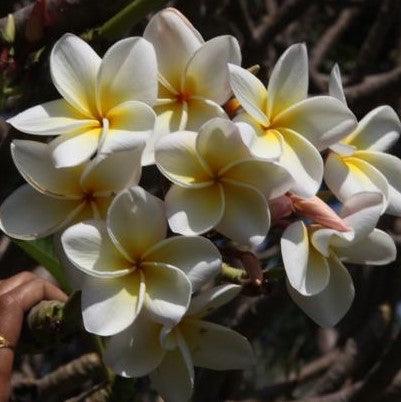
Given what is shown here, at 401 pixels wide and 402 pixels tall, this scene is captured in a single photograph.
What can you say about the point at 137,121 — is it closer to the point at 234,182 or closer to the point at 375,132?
the point at 234,182

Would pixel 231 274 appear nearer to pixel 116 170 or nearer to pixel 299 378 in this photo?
pixel 116 170

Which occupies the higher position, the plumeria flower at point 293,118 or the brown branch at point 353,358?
the plumeria flower at point 293,118

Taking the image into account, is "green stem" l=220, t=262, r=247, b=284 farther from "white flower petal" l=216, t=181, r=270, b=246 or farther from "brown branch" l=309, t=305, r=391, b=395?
"brown branch" l=309, t=305, r=391, b=395

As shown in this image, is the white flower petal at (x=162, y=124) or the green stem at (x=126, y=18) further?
the green stem at (x=126, y=18)

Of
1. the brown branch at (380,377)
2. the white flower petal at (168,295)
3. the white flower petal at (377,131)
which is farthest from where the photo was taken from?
the brown branch at (380,377)

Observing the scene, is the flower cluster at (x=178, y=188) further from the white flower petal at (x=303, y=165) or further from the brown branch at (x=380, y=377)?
the brown branch at (x=380, y=377)

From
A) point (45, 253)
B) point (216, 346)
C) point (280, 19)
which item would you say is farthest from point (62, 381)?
point (280, 19)

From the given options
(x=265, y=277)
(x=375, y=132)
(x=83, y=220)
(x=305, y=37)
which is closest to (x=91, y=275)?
(x=83, y=220)

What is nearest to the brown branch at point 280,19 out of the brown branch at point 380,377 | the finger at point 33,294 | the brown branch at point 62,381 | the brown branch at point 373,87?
the brown branch at point 373,87
